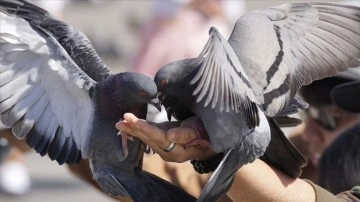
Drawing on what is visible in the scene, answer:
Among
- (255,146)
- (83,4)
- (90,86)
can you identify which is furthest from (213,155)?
(83,4)

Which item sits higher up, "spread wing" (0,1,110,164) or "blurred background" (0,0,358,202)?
"spread wing" (0,1,110,164)

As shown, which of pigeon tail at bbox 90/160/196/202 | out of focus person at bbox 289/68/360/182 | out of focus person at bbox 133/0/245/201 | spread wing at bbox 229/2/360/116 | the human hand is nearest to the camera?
the human hand

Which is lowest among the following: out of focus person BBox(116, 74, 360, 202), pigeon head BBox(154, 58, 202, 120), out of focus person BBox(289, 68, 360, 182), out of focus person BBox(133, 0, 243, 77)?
out of focus person BBox(133, 0, 243, 77)

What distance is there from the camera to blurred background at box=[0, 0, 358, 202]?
795 centimetres

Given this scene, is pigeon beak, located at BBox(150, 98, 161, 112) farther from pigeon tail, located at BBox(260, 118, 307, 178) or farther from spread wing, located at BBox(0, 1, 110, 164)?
pigeon tail, located at BBox(260, 118, 307, 178)

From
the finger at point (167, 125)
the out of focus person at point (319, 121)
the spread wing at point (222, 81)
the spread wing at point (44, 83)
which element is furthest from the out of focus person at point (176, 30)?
the spread wing at point (222, 81)

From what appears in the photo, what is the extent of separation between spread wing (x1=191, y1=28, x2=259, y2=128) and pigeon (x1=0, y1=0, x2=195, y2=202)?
256 millimetres

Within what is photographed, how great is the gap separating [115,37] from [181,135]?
429 inches

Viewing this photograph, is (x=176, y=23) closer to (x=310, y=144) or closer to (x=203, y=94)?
(x=310, y=144)

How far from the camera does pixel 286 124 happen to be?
3.73 meters

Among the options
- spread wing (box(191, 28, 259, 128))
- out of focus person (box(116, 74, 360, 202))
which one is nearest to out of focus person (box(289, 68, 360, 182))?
out of focus person (box(116, 74, 360, 202))

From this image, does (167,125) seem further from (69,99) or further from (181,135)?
(69,99)

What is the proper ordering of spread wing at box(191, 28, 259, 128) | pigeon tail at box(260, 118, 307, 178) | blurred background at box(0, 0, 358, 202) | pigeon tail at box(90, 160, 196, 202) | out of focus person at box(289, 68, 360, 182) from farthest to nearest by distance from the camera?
blurred background at box(0, 0, 358, 202)
out of focus person at box(289, 68, 360, 182)
pigeon tail at box(260, 118, 307, 178)
pigeon tail at box(90, 160, 196, 202)
spread wing at box(191, 28, 259, 128)

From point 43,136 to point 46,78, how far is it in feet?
0.56
